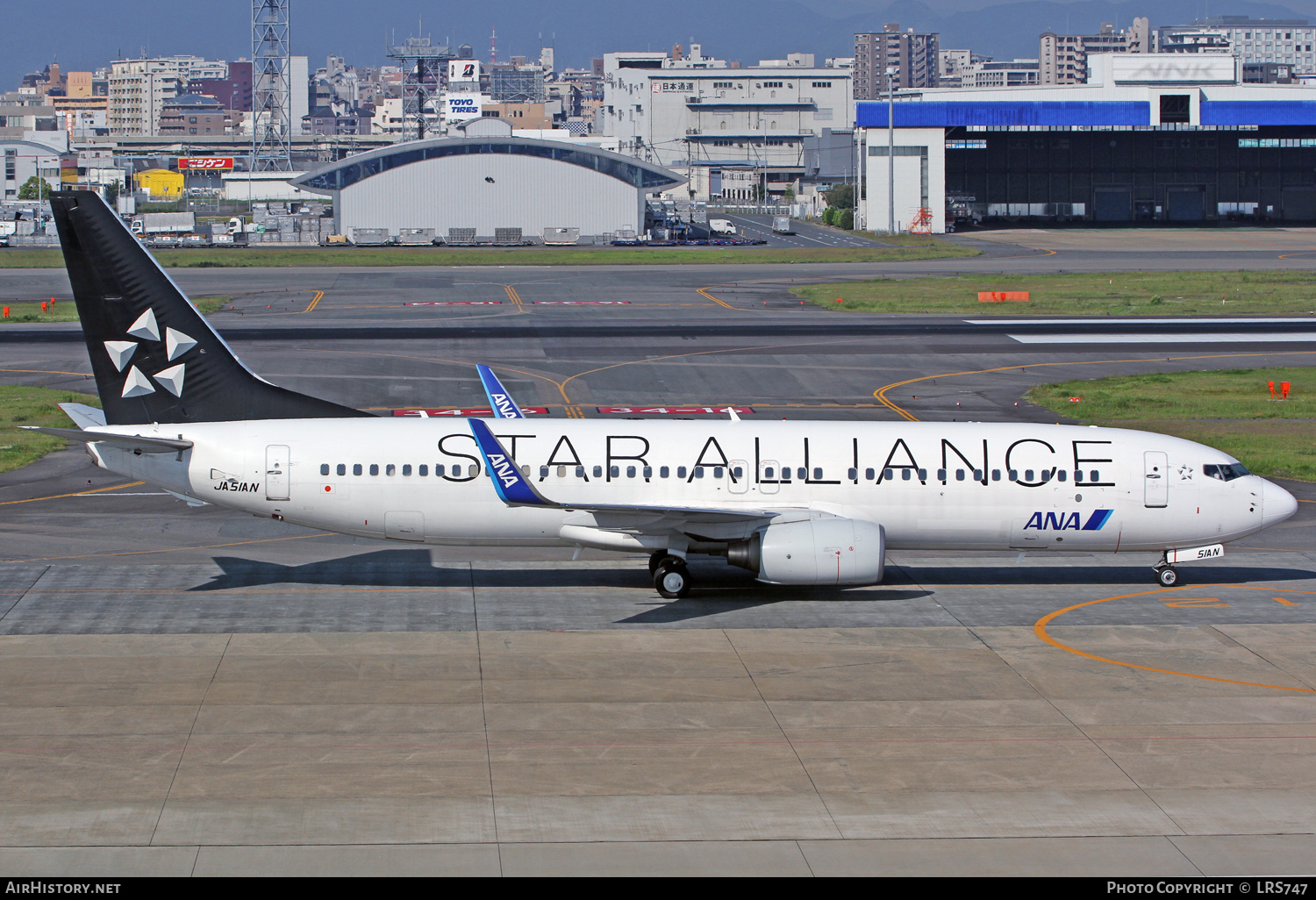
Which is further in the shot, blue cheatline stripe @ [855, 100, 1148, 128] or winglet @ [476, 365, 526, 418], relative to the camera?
blue cheatline stripe @ [855, 100, 1148, 128]

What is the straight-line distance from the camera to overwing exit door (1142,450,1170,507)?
105ft

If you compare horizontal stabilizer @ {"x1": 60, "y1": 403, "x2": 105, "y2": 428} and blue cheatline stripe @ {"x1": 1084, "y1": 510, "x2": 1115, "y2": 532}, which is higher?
horizontal stabilizer @ {"x1": 60, "y1": 403, "x2": 105, "y2": 428}

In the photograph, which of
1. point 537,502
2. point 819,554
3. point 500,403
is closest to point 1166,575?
point 819,554

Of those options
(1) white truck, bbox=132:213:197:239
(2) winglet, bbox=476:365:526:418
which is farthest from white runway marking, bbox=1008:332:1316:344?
(1) white truck, bbox=132:213:197:239

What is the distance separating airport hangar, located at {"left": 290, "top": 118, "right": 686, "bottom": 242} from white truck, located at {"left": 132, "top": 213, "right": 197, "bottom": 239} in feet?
66.9

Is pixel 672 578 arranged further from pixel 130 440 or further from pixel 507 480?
pixel 130 440

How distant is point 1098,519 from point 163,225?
155 meters

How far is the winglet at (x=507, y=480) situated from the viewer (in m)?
28.7

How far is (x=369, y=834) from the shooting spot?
62.6ft

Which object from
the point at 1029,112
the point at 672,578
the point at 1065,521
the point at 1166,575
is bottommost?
the point at 1166,575

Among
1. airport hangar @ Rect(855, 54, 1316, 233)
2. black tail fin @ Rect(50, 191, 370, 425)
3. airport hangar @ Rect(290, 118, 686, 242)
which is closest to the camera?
black tail fin @ Rect(50, 191, 370, 425)

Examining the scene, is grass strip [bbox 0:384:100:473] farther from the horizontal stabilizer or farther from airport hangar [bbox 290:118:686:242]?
airport hangar [bbox 290:118:686:242]

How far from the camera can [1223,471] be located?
32.6 meters

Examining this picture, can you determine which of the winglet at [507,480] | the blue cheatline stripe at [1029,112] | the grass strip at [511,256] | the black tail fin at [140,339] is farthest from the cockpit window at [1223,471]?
the blue cheatline stripe at [1029,112]
